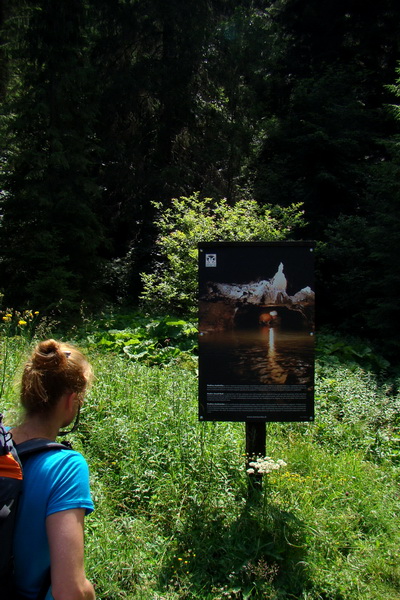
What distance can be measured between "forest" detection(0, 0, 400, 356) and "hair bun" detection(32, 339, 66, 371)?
840cm

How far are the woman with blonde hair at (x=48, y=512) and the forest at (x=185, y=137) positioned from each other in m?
8.48

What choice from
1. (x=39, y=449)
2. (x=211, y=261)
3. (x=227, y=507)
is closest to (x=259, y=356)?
(x=211, y=261)

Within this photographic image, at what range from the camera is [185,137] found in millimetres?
17688

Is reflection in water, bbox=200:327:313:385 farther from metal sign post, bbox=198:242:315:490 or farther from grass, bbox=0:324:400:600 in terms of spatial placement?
grass, bbox=0:324:400:600

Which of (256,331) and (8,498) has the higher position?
(256,331)

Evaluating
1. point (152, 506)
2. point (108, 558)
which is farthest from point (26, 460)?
point (152, 506)

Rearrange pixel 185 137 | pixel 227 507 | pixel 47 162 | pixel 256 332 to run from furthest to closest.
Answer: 1. pixel 185 137
2. pixel 47 162
3. pixel 256 332
4. pixel 227 507

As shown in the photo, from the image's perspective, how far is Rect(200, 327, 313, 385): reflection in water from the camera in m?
3.80

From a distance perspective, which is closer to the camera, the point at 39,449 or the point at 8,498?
the point at 8,498

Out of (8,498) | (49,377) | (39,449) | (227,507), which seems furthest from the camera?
(227,507)

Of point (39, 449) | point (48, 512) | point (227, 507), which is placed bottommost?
point (227, 507)

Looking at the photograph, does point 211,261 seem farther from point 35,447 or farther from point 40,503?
point 40,503

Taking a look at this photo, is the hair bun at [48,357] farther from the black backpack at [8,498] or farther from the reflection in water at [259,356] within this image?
the reflection in water at [259,356]

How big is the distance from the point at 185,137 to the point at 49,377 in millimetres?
16732
